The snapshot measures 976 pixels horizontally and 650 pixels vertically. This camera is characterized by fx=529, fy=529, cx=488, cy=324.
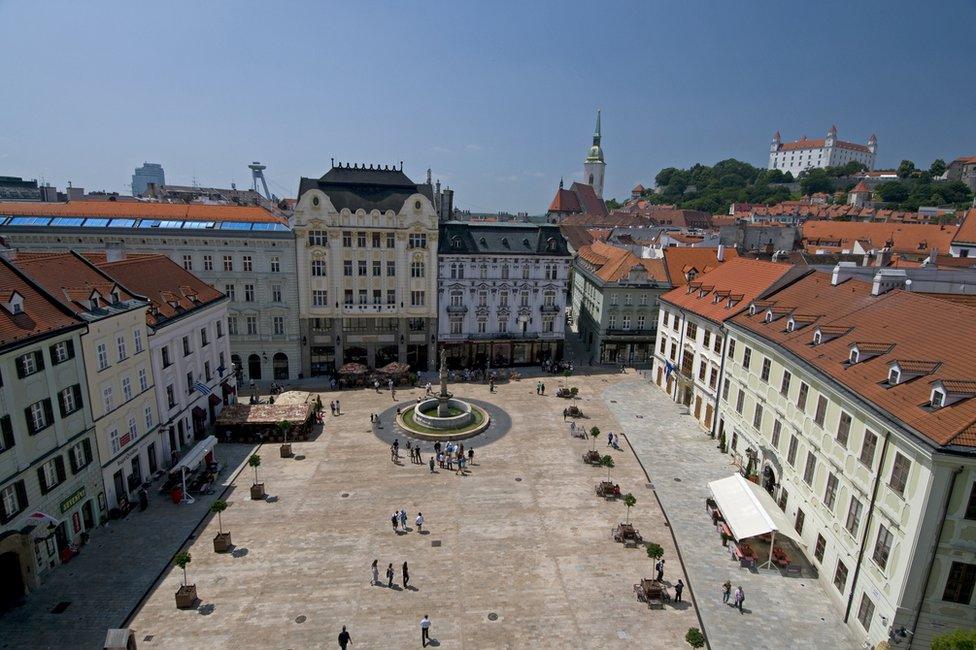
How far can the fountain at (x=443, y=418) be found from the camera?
4419 centimetres

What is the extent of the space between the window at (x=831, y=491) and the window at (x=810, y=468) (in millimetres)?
1587

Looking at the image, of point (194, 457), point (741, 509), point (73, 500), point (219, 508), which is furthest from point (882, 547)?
point (73, 500)

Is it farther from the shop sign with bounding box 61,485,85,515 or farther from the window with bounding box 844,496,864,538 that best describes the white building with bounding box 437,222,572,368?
the window with bounding box 844,496,864,538

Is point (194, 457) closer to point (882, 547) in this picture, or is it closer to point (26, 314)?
point (26, 314)

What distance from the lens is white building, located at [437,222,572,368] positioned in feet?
199

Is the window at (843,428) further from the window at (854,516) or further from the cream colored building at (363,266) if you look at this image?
the cream colored building at (363,266)

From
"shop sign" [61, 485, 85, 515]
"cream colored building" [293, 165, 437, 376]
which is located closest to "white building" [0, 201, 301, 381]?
"cream colored building" [293, 165, 437, 376]

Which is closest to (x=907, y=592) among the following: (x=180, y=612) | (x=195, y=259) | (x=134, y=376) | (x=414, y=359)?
(x=180, y=612)

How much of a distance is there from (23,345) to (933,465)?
39.4 m

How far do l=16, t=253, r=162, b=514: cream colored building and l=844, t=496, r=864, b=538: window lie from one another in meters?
40.0

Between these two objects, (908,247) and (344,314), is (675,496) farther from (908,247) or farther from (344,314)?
(908,247)

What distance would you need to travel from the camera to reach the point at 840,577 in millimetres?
25469

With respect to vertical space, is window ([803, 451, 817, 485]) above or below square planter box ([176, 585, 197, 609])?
above

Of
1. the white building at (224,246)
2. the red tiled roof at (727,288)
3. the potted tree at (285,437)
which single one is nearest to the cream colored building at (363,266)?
the white building at (224,246)
